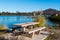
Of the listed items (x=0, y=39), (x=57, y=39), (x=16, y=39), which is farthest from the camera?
(x=57, y=39)

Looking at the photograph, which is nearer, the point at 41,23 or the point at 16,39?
the point at 16,39

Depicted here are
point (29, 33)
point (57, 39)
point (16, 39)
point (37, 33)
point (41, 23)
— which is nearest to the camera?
point (16, 39)

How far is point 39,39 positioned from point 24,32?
680 millimetres

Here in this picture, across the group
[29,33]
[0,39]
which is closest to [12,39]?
[0,39]

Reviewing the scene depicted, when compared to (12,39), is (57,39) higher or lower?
lower

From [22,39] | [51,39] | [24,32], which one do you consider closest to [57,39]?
[51,39]

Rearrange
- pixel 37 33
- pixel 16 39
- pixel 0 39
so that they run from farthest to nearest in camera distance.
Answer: pixel 37 33 < pixel 0 39 < pixel 16 39

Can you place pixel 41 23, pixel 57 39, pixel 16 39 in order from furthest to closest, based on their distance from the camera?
pixel 41 23 → pixel 57 39 → pixel 16 39

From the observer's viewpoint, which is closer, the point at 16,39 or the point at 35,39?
the point at 16,39

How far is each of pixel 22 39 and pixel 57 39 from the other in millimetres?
2327

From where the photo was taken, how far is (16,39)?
568 centimetres

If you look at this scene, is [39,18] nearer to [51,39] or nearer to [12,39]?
[51,39]

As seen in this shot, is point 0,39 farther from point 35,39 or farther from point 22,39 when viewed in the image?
point 35,39

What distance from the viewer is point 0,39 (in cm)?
610
